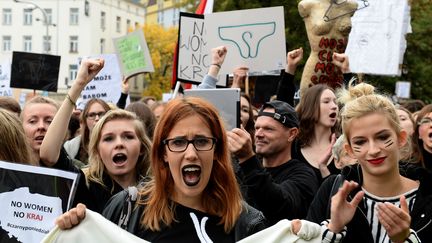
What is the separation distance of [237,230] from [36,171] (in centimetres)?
119

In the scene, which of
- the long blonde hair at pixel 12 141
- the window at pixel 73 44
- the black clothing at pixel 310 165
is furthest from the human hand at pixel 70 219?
the window at pixel 73 44

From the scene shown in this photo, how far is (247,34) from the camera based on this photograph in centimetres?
735

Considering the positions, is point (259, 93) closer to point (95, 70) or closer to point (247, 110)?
point (247, 110)

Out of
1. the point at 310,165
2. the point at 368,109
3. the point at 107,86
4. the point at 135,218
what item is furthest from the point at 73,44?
the point at 135,218

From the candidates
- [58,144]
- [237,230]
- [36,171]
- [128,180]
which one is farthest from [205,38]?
[237,230]

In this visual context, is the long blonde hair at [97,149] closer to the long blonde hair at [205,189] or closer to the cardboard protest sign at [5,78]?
the long blonde hair at [205,189]

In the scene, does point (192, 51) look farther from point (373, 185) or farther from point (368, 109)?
point (373, 185)

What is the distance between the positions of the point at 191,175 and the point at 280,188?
1.27 m

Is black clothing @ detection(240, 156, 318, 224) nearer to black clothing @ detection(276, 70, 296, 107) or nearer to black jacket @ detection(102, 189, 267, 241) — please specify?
black jacket @ detection(102, 189, 267, 241)

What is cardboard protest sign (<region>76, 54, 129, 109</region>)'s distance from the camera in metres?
10.5

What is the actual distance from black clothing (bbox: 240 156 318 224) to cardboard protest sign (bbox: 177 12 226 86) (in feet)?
7.38

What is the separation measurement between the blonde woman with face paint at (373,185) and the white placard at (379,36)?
540 cm

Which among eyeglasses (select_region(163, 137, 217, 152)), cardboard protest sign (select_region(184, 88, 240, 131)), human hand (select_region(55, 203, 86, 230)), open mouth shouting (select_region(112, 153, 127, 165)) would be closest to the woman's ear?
eyeglasses (select_region(163, 137, 217, 152))

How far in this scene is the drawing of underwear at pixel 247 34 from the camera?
7.30 meters
